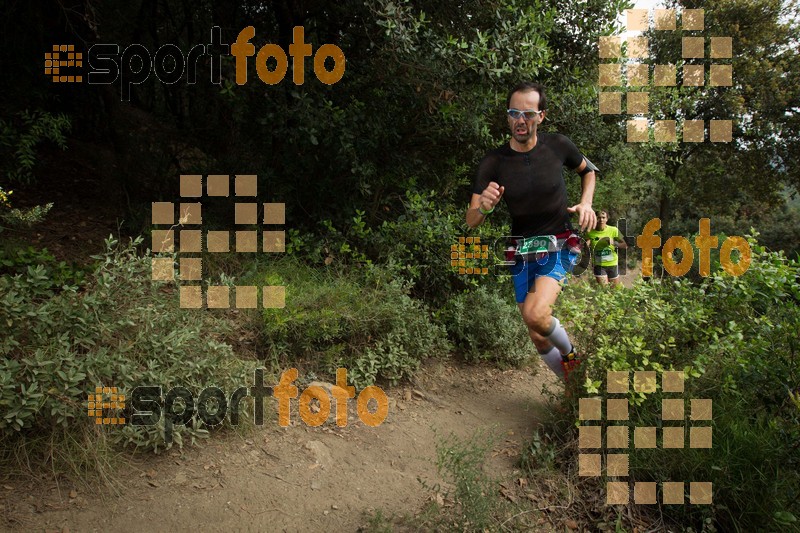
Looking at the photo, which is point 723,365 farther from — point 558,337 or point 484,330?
point 484,330

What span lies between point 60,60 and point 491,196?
19.9 feet

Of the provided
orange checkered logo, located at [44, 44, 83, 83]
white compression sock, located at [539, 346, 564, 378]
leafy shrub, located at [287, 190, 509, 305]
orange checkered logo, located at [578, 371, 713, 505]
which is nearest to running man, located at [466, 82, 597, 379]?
white compression sock, located at [539, 346, 564, 378]

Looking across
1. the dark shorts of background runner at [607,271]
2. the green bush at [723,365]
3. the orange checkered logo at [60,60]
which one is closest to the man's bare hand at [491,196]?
the green bush at [723,365]

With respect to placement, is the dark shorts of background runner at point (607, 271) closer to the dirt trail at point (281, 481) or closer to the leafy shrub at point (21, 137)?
the dirt trail at point (281, 481)

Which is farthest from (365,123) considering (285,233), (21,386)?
(21,386)

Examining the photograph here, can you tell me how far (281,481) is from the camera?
12.3 ft

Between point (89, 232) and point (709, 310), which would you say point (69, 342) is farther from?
point (709, 310)

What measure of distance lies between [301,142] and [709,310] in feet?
13.9

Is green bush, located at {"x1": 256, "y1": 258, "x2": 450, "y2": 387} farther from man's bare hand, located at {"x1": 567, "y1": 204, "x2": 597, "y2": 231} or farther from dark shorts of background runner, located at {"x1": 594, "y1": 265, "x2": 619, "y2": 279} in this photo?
man's bare hand, located at {"x1": 567, "y1": 204, "x2": 597, "y2": 231}

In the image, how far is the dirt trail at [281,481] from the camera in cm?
323

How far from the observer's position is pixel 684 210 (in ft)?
57.7

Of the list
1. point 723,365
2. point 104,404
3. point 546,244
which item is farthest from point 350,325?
point 723,365

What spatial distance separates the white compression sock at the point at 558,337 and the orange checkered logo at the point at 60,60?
20.6 feet

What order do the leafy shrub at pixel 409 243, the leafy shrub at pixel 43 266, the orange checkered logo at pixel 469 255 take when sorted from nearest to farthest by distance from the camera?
1. the leafy shrub at pixel 43 266
2. the leafy shrub at pixel 409 243
3. the orange checkered logo at pixel 469 255
